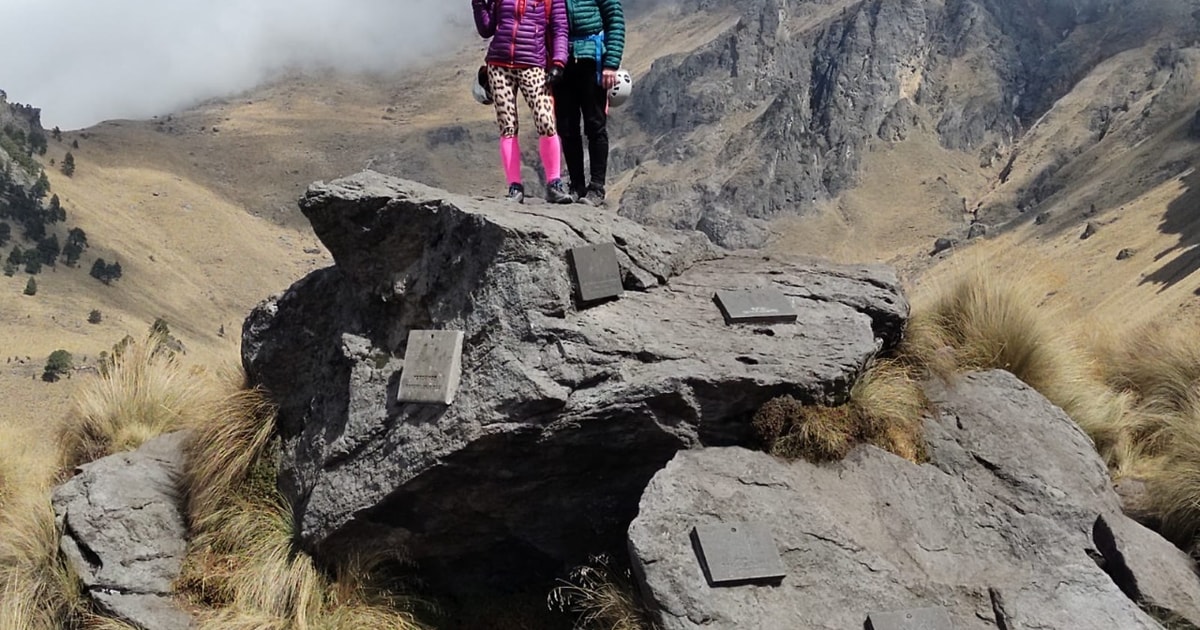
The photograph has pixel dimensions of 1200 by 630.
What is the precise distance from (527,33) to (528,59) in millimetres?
205

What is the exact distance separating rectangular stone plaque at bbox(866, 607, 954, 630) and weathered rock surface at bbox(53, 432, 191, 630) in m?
4.52

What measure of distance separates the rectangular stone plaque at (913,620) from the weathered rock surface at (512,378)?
1609mm

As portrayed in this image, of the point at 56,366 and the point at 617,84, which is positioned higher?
the point at 617,84

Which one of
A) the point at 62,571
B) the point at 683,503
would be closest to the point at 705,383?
the point at 683,503

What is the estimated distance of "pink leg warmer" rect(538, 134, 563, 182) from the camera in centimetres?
800

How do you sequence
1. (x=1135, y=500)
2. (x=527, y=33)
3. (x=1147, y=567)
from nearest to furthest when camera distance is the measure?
(x=1147, y=567) < (x=1135, y=500) < (x=527, y=33)

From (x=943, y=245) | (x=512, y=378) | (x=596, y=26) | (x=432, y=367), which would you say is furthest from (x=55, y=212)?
(x=943, y=245)

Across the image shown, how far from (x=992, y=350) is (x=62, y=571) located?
764cm

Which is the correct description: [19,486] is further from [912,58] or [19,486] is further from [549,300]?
[912,58]

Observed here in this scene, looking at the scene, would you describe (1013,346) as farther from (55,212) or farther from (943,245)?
(943,245)

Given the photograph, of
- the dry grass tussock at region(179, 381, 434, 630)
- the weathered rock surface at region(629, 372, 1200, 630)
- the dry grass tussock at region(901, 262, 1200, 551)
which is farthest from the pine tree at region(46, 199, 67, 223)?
the weathered rock surface at region(629, 372, 1200, 630)

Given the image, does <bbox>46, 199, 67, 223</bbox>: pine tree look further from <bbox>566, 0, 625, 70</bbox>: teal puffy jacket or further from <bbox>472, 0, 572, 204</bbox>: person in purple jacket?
<bbox>566, 0, 625, 70</bbox>: teal puffy jacket

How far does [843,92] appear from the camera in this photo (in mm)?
137625

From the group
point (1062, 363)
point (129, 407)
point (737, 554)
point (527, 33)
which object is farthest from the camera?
point (129, 407)
